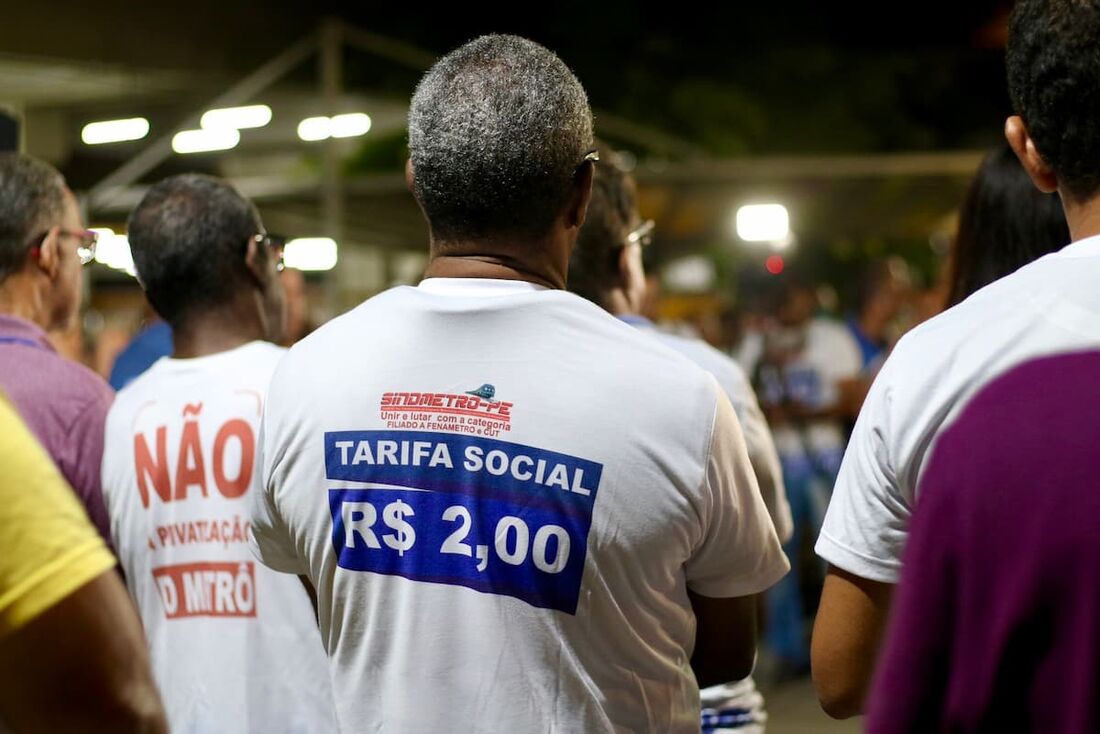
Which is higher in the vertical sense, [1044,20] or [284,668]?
[1044,20]

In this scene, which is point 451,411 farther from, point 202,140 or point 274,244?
point 202,140

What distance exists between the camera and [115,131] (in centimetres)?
912

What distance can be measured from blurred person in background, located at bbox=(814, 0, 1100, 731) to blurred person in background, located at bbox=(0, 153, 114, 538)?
177 centimetres

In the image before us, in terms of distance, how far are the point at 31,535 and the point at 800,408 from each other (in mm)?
7339

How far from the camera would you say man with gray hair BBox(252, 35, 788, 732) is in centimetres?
192

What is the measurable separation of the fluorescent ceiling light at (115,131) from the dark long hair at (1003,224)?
7383mm

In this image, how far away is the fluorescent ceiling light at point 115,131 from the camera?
894 cm

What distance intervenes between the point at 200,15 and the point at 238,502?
22.5 ft

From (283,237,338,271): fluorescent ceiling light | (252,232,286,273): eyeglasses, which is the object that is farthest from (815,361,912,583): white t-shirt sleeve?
(283,237,338,271): fluorescent ceiling light

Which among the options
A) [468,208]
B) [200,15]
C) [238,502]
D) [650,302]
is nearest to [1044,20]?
[468,208]

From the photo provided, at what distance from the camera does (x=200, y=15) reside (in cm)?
895

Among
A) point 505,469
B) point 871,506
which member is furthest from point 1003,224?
point 505,469

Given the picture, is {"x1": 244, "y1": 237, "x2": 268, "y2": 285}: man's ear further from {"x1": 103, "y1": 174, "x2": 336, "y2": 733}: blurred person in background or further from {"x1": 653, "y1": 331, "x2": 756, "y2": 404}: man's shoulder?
{"x1": 653, "y1": 331, "x2": 756, "y2": 404}: man's shoulder

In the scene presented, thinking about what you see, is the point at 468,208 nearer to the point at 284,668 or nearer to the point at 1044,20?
the point at 1044,20
